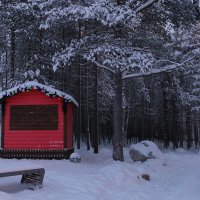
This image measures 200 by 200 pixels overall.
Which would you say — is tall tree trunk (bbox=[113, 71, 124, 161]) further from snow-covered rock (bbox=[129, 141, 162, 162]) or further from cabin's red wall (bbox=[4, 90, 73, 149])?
cabin's red wall (bbox=[4, 90, 73, 149])

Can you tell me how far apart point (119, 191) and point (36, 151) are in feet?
25.1

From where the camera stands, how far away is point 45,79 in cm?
2595

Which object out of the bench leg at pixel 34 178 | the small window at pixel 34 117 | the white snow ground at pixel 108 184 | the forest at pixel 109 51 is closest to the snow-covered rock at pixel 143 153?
the white snow ground at pixel 108 184

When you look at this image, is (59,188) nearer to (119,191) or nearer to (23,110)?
(119,191)

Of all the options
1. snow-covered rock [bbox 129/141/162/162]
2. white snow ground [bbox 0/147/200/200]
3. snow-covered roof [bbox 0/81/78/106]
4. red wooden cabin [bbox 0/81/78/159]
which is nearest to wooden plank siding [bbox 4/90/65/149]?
red wooden cabin [bbox 0/81/78/159]

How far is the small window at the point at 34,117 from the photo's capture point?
64.4 ft

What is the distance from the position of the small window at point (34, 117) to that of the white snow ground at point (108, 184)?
2218 mm

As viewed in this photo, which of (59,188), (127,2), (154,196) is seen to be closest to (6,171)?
(59,188)

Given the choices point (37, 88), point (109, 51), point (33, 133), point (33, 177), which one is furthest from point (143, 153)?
point (33, 177)

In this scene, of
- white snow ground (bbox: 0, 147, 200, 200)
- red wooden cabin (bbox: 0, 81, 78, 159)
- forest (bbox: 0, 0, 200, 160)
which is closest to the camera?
white snow ground (bbox: 0, 147, 200, 200)

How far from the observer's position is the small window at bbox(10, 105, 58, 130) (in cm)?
1964

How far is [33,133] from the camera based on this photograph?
1964 centimetres

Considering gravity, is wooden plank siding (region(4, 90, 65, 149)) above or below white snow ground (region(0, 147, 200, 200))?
above

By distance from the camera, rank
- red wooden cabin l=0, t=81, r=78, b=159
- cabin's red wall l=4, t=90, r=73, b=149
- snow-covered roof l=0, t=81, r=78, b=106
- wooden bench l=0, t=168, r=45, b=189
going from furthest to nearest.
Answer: cabin's red wall l=4, t=90, r=73, b=149 < red wooden cabin l=0, t=81, r=78, b=159 < snow-covered roof l=0, t=81, r=78, b=106 < wooden bench l=0, t=168, r=45, b=189
